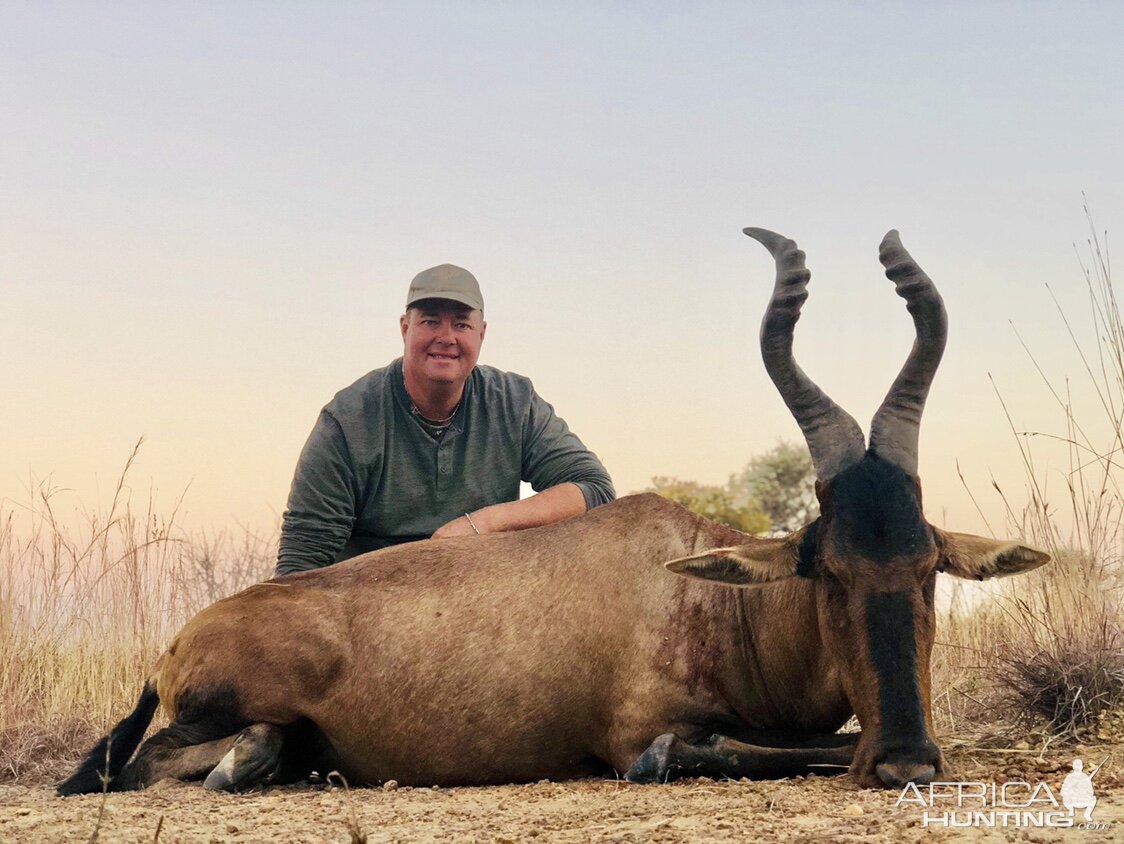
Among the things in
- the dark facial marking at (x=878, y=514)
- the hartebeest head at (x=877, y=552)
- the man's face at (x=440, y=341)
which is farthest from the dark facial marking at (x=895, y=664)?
the man's face at (x=440, y=341)

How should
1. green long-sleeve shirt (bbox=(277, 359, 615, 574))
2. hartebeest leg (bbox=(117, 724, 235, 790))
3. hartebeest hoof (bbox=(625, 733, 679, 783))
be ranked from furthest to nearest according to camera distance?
green long-sleeve shirt (bbox=(277, 359, 615, 574)) → hartebeest leg (bbox=(117, 724, 235, 790)) → hartebeest hoof (bbox=(625, 733, 679, 783))

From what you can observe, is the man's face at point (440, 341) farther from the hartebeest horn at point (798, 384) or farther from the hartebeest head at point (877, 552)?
the hartebeest head at point (877, 552)

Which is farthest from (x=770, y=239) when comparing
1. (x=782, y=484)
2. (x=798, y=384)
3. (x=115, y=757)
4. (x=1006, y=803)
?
(x=782, y=484)

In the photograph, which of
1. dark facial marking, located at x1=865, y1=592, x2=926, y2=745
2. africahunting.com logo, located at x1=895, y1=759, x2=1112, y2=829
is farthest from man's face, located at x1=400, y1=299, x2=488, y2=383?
africahunting.com logo, located at x1=895, y1=759, x2=1112, y2=829

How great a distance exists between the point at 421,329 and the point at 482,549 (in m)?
2.57

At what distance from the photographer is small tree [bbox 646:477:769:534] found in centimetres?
2820

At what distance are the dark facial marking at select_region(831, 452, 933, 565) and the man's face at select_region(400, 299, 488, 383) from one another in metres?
3.93

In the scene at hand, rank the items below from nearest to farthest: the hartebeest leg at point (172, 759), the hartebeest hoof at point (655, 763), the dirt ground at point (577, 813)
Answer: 1. the dirt ground at point (577, 813)
2. the hartebeest hoof at point (655, 763)
3. the hartebeest leg at point (172, 759)

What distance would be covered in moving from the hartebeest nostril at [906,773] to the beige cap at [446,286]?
492 cm

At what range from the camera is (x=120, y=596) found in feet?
37.8

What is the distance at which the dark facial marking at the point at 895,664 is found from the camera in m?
5.31

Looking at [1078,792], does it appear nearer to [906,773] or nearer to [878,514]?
[906,773]

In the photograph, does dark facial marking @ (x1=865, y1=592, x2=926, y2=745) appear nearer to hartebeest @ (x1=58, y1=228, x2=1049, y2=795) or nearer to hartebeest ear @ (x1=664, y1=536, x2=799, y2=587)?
hartebeest @ (x1=58, y1=228, x2=1049, y2=795)

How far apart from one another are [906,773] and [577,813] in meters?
1.36
